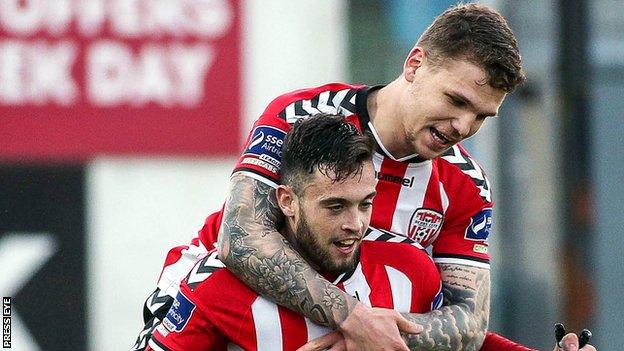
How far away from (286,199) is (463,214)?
0.66 metres

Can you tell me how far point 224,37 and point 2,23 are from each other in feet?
4.37

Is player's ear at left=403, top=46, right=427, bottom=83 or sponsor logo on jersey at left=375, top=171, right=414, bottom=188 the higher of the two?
player's ear at left=403, top=46, right=427, bottom=83

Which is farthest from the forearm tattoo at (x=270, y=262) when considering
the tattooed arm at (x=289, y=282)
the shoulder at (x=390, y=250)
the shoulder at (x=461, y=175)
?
the shoulder at (x=461, y=175)

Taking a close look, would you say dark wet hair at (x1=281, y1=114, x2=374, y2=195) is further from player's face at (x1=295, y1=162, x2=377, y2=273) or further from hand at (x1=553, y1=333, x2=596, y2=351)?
hand at (x1=553, y1=333, x2=596, y2=351)

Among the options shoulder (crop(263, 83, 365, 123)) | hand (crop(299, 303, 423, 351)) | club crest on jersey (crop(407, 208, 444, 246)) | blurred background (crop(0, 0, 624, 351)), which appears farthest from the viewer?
blurred background (crop(0, 0, 624, 351))

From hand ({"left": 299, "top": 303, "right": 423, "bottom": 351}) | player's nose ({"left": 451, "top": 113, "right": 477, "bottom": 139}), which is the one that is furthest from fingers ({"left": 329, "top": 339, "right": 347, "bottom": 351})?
player's nose ({"left": 451, "top": 113, "right": 477, "bottom": 139})

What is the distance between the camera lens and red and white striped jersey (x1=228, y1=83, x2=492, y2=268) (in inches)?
179

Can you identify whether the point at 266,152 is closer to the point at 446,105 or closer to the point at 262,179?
the point at 262,179

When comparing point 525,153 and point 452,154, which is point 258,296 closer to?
point 452,154

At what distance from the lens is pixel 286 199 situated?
13.9 feet

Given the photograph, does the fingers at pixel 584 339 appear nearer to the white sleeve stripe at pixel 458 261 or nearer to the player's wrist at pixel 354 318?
the white sleeve stripe at pixel 458 261

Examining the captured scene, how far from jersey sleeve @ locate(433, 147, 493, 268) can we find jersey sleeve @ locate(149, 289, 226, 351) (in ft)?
2.72

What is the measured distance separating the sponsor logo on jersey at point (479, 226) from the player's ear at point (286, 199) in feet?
2.23

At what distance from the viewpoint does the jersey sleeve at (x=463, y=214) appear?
4.59 meters
